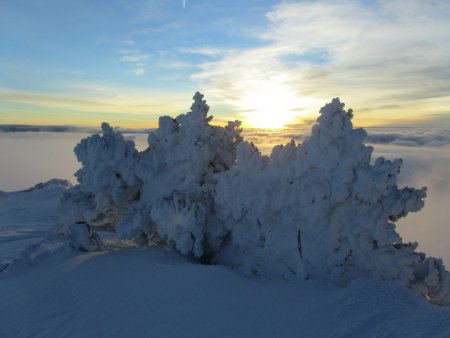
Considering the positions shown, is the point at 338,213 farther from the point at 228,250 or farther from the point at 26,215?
the point at 26,215

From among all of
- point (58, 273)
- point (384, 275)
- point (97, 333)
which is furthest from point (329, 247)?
point (58, 273)

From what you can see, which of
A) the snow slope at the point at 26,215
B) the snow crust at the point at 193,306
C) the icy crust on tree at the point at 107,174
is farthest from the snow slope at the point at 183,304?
the snow slope at the point at 26,215

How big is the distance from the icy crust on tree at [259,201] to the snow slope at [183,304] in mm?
706

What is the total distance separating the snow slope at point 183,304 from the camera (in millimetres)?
4523

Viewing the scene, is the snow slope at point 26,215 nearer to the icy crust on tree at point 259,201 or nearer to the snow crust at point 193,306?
the icy crust on tree at point 259,201

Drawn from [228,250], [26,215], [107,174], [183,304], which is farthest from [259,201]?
[26,215]

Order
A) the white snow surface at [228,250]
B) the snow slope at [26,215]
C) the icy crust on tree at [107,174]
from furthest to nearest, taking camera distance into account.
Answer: the snow slope at [26,215] < the icy crust on tree at [107,174] < the white snow surface at [228,250]

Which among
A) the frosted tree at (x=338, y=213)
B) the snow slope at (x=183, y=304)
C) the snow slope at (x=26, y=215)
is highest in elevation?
the frosted tree at (x=338, y=213)

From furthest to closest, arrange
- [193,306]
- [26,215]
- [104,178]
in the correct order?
[26,215]
[104,178]
[193,306]

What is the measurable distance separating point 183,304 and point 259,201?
2376mm

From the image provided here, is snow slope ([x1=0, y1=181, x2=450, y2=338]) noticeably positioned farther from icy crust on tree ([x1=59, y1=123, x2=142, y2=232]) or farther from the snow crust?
icy crust on tree ([x1=59, y1=123, x2=142, y2=232])

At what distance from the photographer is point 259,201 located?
279 inches

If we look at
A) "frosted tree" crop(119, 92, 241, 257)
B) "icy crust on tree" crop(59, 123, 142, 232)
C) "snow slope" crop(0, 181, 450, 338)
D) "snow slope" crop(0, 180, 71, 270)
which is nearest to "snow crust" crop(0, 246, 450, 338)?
"snow slope" crop(0, 181, 450, 338)

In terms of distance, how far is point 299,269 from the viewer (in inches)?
258
